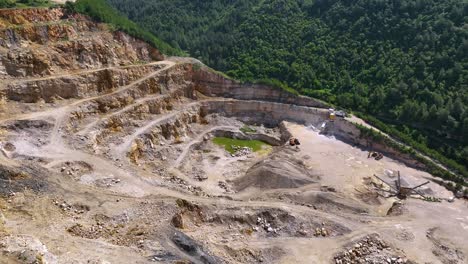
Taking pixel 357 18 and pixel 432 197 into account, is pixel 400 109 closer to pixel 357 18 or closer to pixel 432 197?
pixel 432 197

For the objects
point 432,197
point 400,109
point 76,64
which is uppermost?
point 76,64

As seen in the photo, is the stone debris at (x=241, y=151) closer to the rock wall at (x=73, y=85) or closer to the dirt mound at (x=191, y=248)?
the rock wall at (x=73, y=85)

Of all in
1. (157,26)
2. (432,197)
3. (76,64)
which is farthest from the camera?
(157,26)

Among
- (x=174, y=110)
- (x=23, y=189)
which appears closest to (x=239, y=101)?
(x=174, y=110)

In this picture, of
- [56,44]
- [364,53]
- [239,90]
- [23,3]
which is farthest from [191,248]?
[364,53]

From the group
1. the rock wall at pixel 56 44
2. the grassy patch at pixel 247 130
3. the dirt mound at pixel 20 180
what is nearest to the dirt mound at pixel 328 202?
the grassy patch at pixel 247 130

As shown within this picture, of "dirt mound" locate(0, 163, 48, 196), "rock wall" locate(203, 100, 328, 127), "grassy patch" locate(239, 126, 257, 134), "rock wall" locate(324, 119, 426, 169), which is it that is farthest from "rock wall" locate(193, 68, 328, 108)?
→ "dirt mound" locate(0, 163, 48, 196)

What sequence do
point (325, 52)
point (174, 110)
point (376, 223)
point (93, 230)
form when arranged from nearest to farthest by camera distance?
1. point (93, 230)
2. point (376, 223)
3. point (174, 110)
4. point (325, 52)
